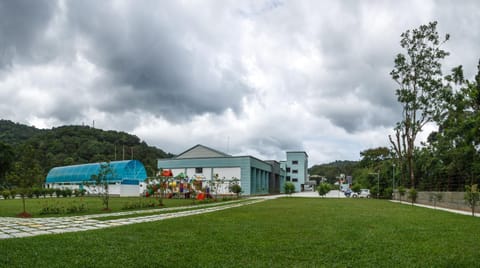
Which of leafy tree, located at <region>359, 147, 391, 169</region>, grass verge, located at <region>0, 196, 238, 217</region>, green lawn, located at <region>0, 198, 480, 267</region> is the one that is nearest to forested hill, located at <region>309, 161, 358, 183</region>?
leafy tree, located at <region>359, 147, 391, 169</region>

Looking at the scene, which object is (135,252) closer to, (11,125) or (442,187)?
(442,187)

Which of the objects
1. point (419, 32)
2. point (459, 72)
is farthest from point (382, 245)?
point (419, 32)

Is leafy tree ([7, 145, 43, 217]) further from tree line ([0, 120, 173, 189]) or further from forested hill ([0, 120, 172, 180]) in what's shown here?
forested hill ([0, 120, 172, 180])

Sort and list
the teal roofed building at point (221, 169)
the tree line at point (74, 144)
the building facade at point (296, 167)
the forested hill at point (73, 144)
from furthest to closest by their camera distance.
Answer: the building facade at point (296, 167), the forested hill at point (73, 144), the tree line at point (74, 144), the teal roofed building at point (221, 169)

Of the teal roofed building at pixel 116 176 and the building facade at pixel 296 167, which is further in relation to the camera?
the building facade at pixel 296 167

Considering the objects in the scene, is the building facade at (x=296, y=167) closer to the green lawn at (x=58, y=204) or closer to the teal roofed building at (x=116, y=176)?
the teal roofed building at (x=116, y=176)

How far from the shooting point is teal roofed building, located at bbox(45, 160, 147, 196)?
1635 inches

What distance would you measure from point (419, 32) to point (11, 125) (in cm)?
6102

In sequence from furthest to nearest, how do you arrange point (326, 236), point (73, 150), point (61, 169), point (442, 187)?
point (73, 150), point (61, 169), point (442, 187), point (326, 236)

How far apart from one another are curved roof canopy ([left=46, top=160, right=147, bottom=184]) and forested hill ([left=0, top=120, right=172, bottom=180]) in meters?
2.60

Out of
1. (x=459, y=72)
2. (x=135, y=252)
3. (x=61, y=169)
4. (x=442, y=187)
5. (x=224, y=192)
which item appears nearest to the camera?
(x=135, y=252)

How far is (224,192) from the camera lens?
43406 mm

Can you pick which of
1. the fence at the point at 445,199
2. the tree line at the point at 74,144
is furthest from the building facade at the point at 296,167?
the fence at the point at 445,199

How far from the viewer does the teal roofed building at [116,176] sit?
136 feet
